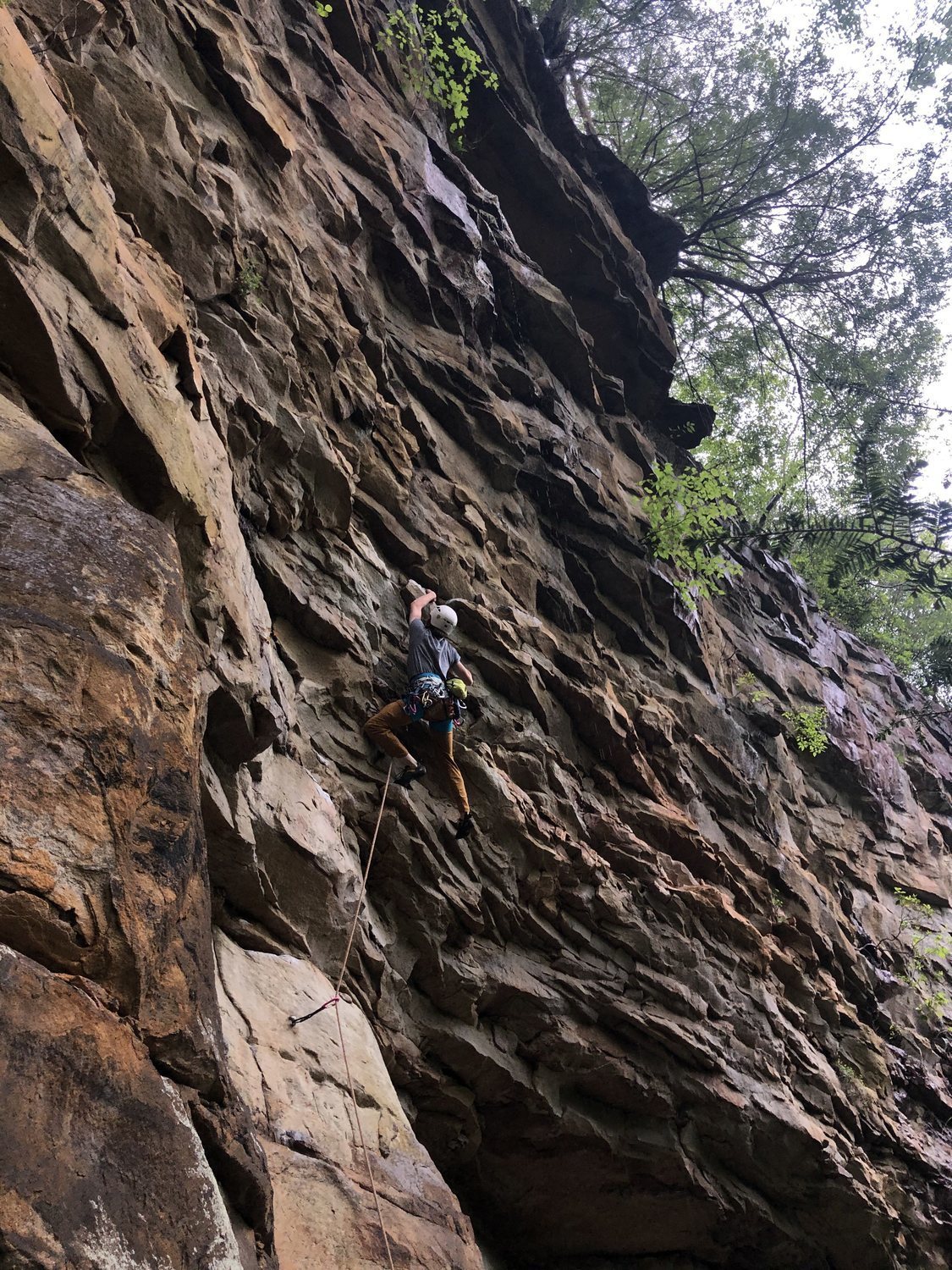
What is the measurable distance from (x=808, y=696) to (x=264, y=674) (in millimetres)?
11847

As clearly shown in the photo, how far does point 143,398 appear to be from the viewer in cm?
534

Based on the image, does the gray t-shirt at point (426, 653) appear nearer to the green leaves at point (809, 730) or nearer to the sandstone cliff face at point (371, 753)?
the sandstone cliff face at point (371, 753)

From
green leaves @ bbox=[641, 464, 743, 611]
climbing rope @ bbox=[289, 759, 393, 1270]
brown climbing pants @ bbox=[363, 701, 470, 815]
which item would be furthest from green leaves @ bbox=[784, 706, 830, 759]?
climbing rope @ bbox=[289, 759, 393, 1270]

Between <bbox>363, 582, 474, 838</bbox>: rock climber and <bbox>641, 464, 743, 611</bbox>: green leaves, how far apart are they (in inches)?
222

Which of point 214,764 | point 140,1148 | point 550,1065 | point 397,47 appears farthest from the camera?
point 397,47

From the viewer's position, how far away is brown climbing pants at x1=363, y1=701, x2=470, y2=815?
7617 mm

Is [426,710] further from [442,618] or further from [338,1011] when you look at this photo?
[338,1011]

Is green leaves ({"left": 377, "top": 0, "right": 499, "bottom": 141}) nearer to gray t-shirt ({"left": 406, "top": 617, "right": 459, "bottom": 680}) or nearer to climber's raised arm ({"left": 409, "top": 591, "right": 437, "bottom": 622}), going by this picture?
climber's raised arm ({"left": 409, "top": 591, "right": 437, "bottom": 622})

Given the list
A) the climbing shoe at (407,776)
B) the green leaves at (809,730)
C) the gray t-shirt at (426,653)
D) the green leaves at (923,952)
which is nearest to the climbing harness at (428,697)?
the gray t-shirt at (426,653)

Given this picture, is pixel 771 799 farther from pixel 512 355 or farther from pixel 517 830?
pixel 512 355

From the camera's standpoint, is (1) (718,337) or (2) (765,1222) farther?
(1) (718,337)

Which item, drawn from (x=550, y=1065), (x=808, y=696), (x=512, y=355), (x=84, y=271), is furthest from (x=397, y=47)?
(x=550, y=1065)

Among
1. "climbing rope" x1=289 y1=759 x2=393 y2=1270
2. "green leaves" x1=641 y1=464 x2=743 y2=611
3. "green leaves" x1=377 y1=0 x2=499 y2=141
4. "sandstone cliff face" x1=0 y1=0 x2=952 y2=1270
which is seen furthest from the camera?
"green leaves" x1=641 y1=464 x2=743 y2=611

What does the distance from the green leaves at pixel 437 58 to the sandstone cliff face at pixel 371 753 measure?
358 millimetres
